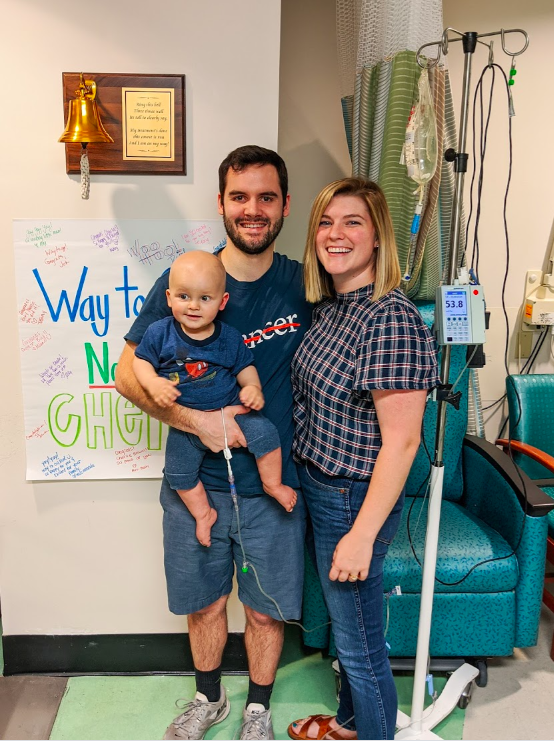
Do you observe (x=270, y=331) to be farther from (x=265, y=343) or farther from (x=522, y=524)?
(x=522, y=524)

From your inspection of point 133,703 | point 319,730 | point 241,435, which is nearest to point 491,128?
point 241,435

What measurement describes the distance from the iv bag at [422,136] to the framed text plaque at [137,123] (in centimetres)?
65

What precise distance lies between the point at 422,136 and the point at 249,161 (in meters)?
0.44

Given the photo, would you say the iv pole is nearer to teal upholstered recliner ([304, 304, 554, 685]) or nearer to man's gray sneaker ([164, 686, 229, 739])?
teal upholstered recliner ([304, 304, 554, 685])

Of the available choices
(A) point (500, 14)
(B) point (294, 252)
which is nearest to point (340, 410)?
(B) point (294, 252)

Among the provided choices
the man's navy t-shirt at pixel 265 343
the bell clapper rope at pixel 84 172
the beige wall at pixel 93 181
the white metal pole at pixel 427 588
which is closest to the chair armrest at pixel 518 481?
the white metal pole at pixel 427 588

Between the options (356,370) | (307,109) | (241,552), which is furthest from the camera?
(307,109)

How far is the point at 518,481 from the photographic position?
1966mm

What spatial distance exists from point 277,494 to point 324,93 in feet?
5.49

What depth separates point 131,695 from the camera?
1.96 meters

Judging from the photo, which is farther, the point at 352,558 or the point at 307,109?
the point at 307,109

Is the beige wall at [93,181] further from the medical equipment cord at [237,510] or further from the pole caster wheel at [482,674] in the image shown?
the pole caster wheel at [482,674]

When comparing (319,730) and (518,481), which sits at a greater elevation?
(518,481)

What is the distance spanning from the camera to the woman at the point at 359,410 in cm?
135
